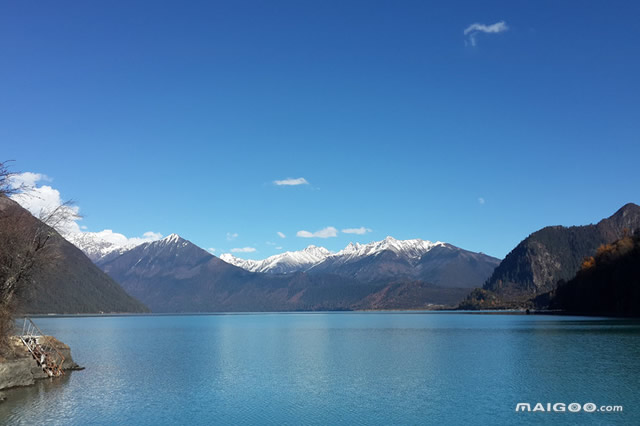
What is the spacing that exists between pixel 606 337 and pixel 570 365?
116ft

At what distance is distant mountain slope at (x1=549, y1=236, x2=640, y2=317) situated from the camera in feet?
489

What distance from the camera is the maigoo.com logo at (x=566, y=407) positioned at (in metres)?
35.3

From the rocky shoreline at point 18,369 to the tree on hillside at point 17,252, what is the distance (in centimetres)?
178

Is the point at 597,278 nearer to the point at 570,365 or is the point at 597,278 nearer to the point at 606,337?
the point at 606,337

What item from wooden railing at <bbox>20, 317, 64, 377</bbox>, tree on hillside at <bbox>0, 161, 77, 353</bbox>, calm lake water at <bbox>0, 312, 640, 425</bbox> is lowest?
calm lake water at <bbox>0, 312, 640, 425</bbox>

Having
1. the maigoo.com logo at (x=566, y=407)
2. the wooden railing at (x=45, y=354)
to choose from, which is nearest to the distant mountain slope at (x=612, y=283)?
the maigoo.com logo at (x=566, y=407)

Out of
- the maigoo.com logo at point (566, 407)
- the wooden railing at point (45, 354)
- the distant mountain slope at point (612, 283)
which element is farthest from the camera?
the distant mountain slope at point (612, 283)

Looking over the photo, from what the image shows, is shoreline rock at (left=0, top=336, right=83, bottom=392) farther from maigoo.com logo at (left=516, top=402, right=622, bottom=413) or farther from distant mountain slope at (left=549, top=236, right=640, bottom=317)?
distant mountain slope at (left=549, top=236, right=640, bottom=317)

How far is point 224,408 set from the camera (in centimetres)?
3909

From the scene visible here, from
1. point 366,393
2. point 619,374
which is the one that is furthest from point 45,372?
point 619,374

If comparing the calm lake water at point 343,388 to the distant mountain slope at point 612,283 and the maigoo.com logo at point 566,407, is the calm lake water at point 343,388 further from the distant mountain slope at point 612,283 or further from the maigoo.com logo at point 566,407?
the distant mountain slope at point 612,283

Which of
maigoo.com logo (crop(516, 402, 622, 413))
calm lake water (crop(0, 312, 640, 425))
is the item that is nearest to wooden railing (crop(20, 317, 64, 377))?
calm lake water (crop(0, 312, 640, 425))

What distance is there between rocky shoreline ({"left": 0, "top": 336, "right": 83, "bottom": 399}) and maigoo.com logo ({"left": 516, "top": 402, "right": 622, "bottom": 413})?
4176 cm

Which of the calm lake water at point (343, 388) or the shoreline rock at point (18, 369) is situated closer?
the calm lake water at point (343, 388)
